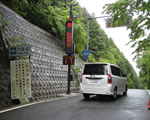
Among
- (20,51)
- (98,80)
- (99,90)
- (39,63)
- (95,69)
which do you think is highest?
(20,51)

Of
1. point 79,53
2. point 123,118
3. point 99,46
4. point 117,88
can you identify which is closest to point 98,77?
point 117,88

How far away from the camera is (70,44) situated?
13695 millimetres

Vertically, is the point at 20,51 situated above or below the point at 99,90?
above

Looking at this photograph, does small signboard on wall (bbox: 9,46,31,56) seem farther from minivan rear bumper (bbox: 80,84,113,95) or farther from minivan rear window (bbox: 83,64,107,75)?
minivan rear bumper (bbox: 80,84,113,95)

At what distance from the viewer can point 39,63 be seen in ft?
43.8

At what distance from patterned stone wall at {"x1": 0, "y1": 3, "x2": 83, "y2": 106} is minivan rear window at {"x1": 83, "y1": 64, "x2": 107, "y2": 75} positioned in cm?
322

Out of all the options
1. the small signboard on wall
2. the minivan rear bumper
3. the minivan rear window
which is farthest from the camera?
the minivan rear window

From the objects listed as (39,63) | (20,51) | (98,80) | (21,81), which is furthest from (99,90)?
(39,63)

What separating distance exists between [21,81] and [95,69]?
3916 mm

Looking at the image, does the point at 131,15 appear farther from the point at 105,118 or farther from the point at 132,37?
the point at 105,118

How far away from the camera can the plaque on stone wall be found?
8000 millimetres

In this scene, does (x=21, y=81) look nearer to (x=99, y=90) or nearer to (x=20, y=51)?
(x=20, y=51)

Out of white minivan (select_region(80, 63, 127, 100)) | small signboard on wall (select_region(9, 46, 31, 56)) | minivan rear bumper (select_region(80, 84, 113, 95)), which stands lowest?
minivan rear bumper (select_region(80, 84, 113, 95))

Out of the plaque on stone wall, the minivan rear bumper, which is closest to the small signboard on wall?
the plaque on stone wall
